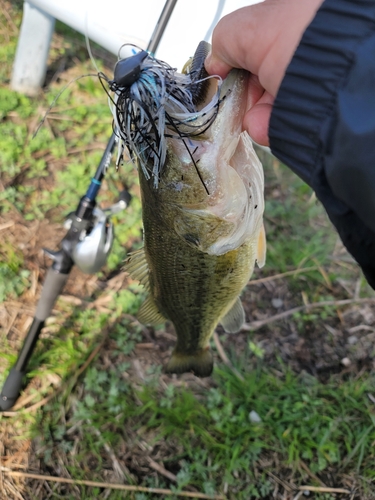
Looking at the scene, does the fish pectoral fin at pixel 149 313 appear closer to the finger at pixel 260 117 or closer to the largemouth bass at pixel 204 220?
the largemouth bass at pixel 204 220

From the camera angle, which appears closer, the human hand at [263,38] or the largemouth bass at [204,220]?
the human hand at [263,38]

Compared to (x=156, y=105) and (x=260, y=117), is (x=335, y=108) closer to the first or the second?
(x=260, y=117)

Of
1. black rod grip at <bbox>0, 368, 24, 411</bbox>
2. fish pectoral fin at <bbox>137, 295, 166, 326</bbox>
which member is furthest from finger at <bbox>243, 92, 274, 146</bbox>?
black rod grip at <bbox>0, 368, 24, 411</bbox>

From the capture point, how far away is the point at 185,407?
261 cm

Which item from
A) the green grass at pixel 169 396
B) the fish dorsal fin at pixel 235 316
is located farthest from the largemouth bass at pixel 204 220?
the green grass at pixel 169 396

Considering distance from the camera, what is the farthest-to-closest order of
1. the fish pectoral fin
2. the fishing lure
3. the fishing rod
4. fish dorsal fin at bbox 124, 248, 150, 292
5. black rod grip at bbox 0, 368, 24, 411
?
black rod grip at bbox 0, 368, 24, 411
the fishing rod
the fish pectoral fin
fish dorsal fin at bbox 124, 248, 150, 292
the fishing lure

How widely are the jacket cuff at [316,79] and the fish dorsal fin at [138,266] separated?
2.97ft

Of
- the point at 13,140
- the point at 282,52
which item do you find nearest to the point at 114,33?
the point at 13,140

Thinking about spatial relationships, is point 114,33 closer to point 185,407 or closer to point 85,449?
point 185,407

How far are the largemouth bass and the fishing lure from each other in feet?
0.11

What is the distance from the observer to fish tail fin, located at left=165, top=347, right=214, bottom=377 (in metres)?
2.18

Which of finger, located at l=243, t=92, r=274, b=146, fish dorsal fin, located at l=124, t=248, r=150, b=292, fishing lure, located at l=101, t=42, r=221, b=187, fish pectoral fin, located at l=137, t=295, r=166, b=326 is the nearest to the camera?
fishing lure, located at l=101, t=42, r=221, b=187

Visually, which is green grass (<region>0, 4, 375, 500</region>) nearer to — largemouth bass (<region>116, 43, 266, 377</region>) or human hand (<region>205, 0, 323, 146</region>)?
largemouth bass (<region>116, 43, 266, 377</region>)

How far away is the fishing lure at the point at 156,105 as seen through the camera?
3.20ft
